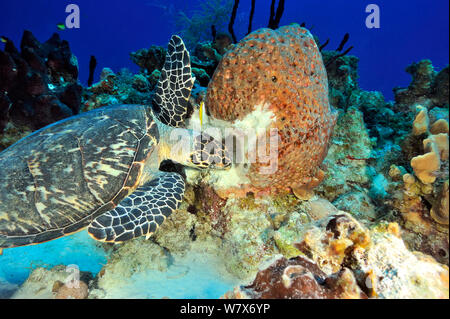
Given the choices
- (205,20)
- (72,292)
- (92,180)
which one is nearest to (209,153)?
(92,180)

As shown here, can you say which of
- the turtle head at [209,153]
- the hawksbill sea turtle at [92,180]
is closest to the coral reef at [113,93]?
the hawksbill sea turtle at [92,180]

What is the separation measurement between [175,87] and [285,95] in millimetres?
1668

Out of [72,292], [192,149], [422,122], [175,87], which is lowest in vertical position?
[72,292]

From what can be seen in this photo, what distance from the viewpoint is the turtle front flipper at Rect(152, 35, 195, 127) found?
10.3ft

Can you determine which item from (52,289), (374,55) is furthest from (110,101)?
(374,55)

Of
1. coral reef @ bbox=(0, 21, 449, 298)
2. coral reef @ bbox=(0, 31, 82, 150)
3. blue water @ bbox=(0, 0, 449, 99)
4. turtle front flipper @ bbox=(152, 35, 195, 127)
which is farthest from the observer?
blue water @ bbox=(0, 0, 449, 99)

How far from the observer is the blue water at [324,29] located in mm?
54969

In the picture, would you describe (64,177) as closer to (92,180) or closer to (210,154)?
(92,180)

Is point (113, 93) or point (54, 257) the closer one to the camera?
point (54, 257)

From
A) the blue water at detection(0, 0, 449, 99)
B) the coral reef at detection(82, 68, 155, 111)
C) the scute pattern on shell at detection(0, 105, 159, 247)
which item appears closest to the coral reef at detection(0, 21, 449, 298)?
the scute pattern on shell at detection(0, 105, 159, 247)

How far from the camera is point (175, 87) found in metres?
3.18

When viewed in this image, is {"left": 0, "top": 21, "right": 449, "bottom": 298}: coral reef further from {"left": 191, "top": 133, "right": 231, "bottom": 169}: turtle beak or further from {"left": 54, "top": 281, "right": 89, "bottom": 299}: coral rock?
{"left": 191, "top": 133, "right": 231, "bottom": 169}: turtle beak

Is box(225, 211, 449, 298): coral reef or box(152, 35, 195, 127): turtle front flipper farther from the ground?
box(152, 35, 195, 127): turtle front flipper

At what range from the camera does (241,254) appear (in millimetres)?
2186
